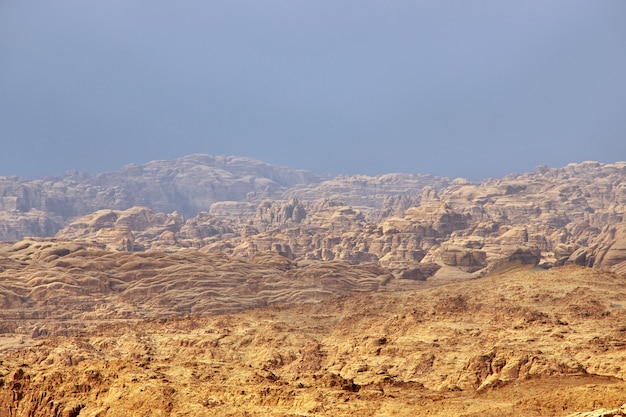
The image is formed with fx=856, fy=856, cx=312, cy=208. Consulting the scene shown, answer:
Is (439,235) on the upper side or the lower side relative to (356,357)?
upper

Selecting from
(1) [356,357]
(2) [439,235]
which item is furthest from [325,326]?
(2) [439,235]

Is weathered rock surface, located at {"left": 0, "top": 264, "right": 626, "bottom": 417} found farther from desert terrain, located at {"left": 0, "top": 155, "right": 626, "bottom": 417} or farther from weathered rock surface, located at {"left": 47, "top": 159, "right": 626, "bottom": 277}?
weathered rock surface, located at {"left": 47, "top": 159, "right": 626, "bottom": 277}

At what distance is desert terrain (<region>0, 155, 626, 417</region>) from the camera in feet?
94.3

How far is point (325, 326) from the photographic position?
64.9m

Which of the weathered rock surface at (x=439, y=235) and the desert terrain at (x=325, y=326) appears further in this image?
the weathered rock surface at (x=439, y=235)

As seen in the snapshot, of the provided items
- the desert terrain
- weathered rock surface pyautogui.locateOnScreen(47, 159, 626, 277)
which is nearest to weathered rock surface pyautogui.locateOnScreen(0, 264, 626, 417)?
the desert terrain

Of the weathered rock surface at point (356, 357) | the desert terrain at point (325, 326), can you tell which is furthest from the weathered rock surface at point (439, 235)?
the weathered rock surface at point (356, 357)

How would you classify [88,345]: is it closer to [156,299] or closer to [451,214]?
[156,299]

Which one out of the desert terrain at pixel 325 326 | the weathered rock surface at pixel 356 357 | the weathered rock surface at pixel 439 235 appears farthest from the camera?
the weathered rock surface at pixel 439 235

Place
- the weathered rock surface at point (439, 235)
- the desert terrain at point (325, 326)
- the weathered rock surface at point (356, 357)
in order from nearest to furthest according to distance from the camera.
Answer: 1. the weathered rock surface at point (356, 357)
2. the desert terrain at point (325, 326)
3. the weathered rock surface at point (439, 235)

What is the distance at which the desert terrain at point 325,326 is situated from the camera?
28750 millimetres

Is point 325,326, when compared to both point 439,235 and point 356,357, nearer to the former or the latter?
point 356,357

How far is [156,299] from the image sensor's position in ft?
281

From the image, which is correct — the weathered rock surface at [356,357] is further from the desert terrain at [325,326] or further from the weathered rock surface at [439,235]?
the weathered rock surface at [439,235]
